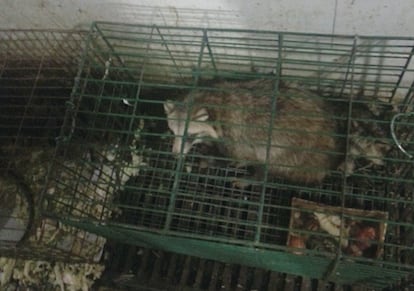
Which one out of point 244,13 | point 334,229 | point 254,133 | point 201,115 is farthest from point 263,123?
point 334,229

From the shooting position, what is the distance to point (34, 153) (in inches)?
116

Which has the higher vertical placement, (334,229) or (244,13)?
(244,13)

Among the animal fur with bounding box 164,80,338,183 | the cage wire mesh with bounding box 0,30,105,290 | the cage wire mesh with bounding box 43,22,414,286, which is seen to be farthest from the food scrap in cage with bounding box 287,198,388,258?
the cage wire mesh with bounding box 0,30,105,290

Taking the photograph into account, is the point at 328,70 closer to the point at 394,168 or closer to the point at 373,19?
the point at 373,19

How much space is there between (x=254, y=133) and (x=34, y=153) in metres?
1.46

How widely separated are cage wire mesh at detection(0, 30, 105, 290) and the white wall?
0.14 m

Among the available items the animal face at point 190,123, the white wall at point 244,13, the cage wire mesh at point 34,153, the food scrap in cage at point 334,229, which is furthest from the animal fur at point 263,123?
the cage wire mesh at point 34,153

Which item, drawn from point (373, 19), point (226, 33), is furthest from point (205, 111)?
point (373, 19)

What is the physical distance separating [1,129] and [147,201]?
1058 mm

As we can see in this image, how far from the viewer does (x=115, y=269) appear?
9.04 feet

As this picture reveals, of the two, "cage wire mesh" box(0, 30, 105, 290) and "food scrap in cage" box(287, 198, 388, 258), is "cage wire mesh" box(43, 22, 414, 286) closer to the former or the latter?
"food scrap in cage" box(287, 198, 388, 258)

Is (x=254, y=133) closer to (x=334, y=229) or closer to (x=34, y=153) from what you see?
(x=334, y=229)

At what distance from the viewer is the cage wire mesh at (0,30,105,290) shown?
264 cm

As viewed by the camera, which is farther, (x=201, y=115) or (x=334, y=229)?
(x=334, y=229)
